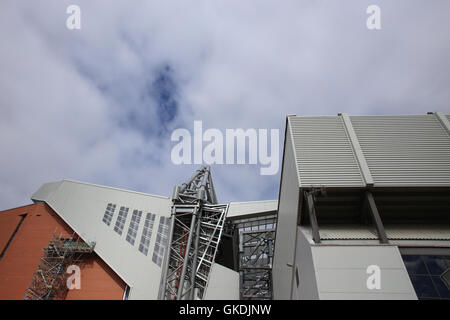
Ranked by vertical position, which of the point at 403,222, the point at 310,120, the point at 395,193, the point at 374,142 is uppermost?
the point at 310,120

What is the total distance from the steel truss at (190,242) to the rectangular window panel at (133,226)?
13.9ft

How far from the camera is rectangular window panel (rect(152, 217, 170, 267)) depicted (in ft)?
76.7

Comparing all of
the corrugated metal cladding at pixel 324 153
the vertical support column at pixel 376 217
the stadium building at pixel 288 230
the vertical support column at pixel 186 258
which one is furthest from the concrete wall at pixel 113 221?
the vertical support column at pixel 376 217

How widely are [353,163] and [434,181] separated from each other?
3517 mm

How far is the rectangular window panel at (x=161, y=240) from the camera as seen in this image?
23375mm

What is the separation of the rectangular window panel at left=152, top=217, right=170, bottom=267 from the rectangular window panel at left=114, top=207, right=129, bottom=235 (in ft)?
12.5

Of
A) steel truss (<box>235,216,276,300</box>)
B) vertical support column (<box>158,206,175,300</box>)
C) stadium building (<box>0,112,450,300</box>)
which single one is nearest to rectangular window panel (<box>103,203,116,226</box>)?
stadium building (<box>0,112,450,300</box>)

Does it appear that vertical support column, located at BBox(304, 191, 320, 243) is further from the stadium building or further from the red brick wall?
the red brick wall

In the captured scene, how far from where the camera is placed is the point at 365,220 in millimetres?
12305

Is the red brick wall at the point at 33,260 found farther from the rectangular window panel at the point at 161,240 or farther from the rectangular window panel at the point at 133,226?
the rectangular window panel at the point at 161,240

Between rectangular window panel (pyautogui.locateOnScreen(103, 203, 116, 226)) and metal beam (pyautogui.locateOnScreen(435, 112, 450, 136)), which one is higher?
rectangular window panel (pyautogui.locateOnScreen(103, 203, 116, 226))

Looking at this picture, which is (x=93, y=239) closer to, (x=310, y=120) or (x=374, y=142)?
(x=310, y=120)

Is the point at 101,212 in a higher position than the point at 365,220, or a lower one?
higher
